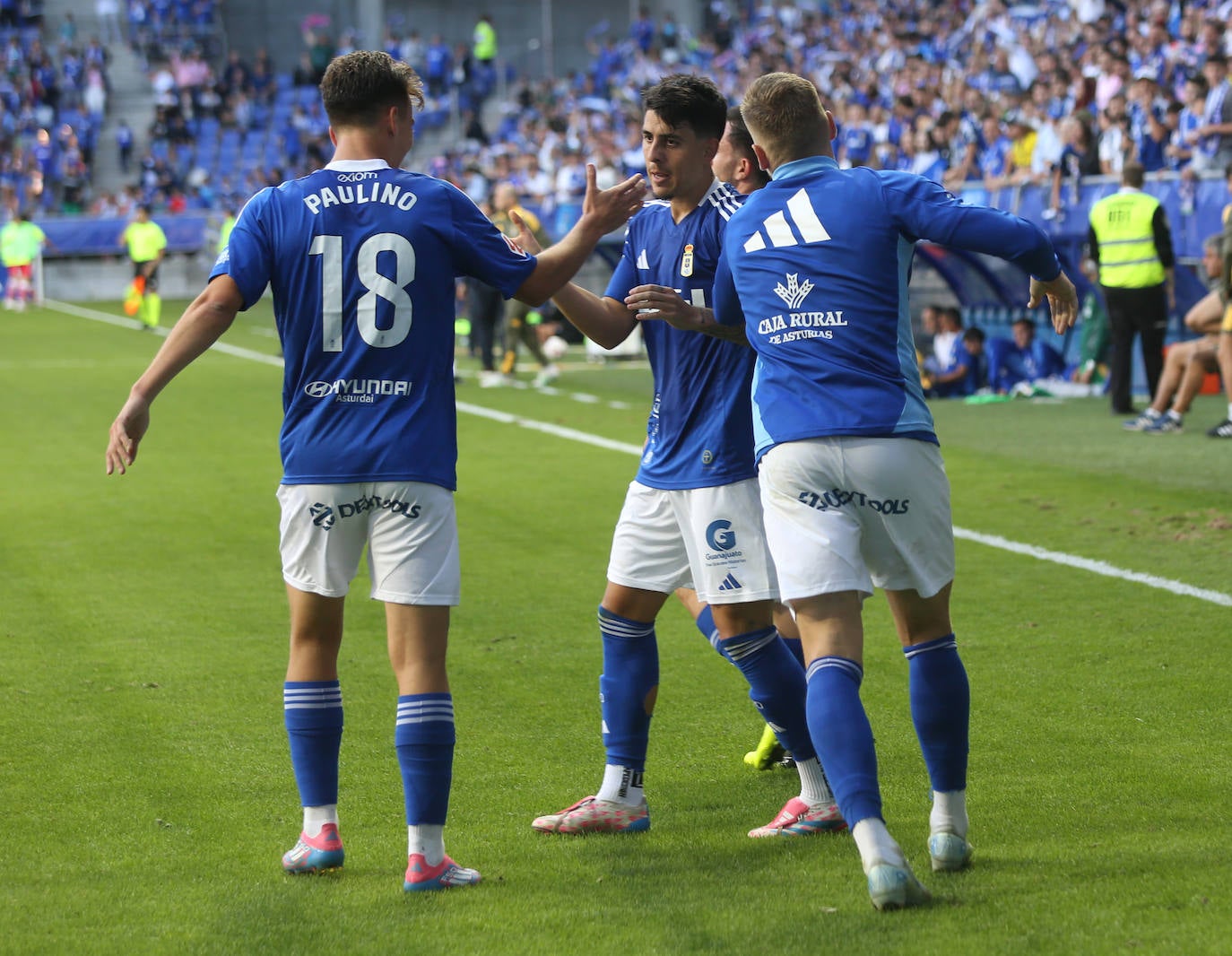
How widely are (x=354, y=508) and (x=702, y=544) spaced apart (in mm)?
1024

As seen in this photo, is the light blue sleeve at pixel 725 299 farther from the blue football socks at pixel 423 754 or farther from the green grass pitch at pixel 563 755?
the green grass pitch at pixel 563 755

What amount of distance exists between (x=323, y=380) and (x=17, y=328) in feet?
92.6

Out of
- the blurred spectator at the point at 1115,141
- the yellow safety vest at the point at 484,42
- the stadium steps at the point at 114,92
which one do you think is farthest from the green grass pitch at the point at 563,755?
the stadium steps at the point at 114,92

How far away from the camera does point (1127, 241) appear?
15297 millimetres

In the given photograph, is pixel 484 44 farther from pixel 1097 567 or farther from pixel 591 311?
pixel 591 311

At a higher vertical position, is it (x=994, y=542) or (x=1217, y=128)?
(x=1217, y=128)

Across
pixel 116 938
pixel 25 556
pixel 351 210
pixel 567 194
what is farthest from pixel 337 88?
pixel 567 194

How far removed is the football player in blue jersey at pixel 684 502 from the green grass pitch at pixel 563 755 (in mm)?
180

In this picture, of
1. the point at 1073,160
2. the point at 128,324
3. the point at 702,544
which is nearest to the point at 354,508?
the point at 702,544

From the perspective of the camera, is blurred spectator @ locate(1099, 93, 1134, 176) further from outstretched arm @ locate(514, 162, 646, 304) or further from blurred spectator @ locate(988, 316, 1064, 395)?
outstretched arm @ locate(514, 162, 646, 304)

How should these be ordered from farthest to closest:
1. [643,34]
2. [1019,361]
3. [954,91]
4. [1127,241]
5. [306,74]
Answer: [306,74] → [643,34] → [954,91] → [1019,361] → [1127,241]

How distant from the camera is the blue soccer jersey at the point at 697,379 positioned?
469 centimetres

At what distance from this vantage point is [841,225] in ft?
13.4

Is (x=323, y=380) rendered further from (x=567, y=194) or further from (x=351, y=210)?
(x=567, y=194)
